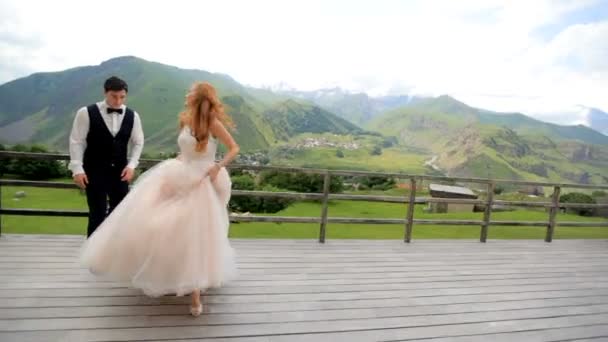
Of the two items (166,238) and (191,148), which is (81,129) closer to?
(191,148)

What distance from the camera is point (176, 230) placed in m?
2.49

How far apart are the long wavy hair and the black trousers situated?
94 centimetres

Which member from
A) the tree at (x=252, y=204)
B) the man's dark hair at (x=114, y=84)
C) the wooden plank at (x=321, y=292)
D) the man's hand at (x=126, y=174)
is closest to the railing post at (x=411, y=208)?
the wooden plank at (x=321, y=292)

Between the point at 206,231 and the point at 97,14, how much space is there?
144 m

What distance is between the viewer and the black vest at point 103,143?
3002mm

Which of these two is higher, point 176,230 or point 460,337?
point 176,230

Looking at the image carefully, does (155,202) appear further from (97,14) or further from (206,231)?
(97,14)

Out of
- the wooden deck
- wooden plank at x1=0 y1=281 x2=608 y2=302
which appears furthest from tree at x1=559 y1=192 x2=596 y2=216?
wooden plank at x1=0 y1=281 x2=608 y2=302

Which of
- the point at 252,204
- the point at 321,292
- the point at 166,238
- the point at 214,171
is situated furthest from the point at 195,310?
the point at 252,204

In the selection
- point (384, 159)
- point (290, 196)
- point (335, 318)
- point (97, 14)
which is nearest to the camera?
point (335, 318)

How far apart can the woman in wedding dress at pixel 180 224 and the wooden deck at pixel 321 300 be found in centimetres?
28

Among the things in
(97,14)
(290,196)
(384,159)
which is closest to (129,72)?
(97,14)

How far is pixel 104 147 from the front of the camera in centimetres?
307

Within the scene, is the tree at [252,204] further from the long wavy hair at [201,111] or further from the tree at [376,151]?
the tree at [376,151]
